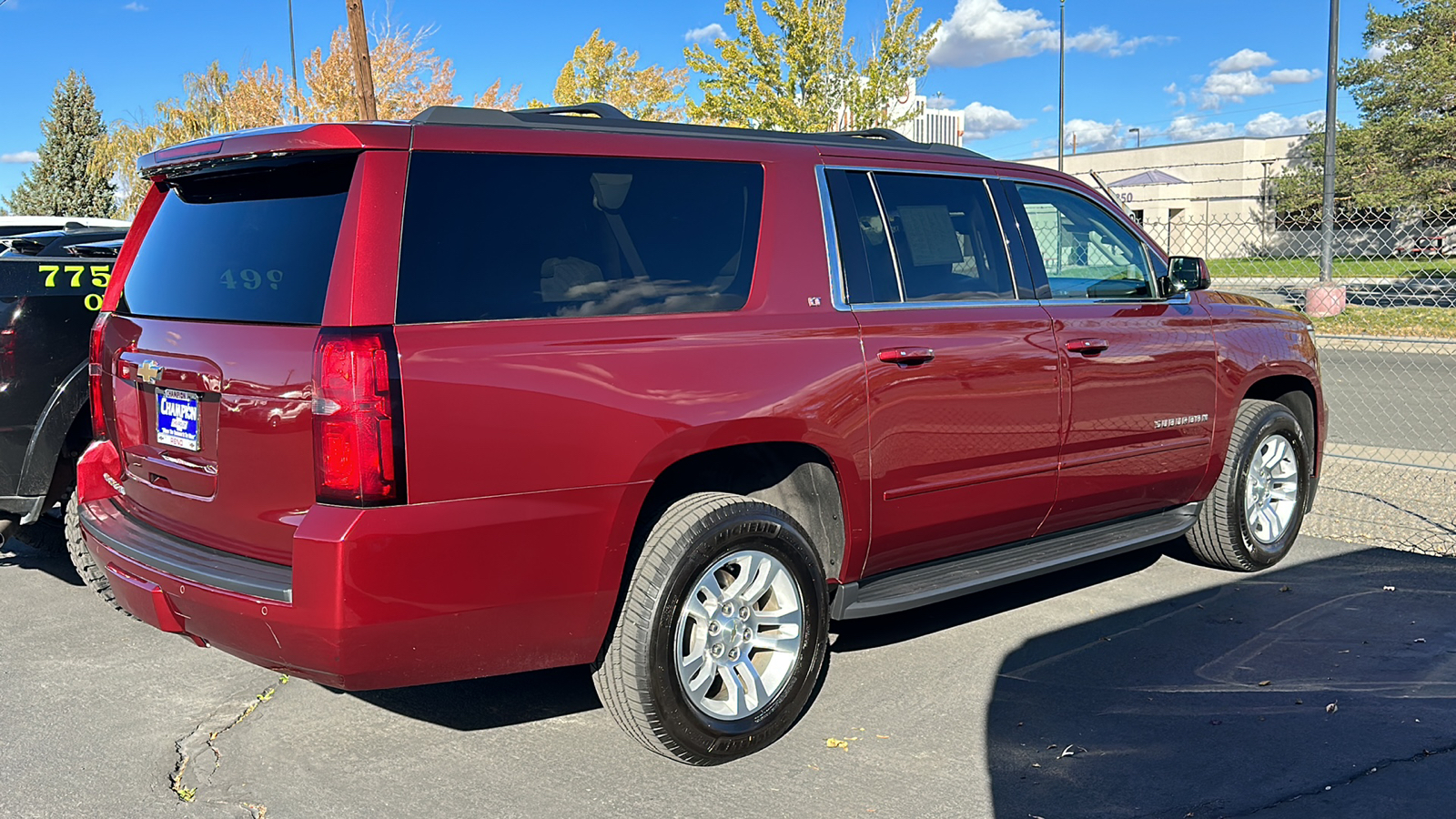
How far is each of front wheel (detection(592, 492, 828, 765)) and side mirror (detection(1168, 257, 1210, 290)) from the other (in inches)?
99.8

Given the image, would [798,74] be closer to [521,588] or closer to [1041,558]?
[1041,558]

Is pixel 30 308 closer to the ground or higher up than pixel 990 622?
higher up

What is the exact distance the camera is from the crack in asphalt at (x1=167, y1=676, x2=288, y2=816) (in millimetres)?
3758

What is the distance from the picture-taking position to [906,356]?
4.34 meters

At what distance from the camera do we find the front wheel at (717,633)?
3.73m

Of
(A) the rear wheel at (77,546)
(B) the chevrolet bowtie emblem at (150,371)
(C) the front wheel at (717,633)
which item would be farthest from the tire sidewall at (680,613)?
(A) the rear wheel at (77,546)

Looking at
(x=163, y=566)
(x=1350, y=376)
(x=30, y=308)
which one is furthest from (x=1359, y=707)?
(x=1350, y=376)

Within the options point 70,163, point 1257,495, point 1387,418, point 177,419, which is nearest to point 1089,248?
point 1257,495

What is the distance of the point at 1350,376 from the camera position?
14.4m

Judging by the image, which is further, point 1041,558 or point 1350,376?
point 1350,376

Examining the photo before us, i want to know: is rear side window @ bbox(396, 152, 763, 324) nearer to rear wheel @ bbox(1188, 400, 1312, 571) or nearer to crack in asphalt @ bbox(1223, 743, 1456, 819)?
crack in asphalt @ bbox(1223, 743, 1456, 819)

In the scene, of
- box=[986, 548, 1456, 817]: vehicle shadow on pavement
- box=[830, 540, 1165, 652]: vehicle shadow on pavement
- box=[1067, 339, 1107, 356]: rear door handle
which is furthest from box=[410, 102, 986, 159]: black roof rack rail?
box=[986, 548, 1456, 817]: vehicle shadow on pavement

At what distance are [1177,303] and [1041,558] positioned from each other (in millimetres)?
1510

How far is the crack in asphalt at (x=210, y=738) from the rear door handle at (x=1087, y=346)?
341cm
